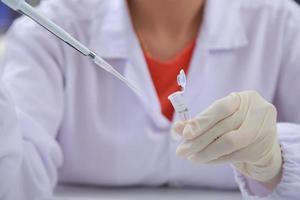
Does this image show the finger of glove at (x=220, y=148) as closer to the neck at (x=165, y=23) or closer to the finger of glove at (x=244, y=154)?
the finger of glove at (x=244, y=154)

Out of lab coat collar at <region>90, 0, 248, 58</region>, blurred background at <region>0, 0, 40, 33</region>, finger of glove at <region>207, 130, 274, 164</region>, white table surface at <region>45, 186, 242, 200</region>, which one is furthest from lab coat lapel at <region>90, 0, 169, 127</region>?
blurred background at <region>0, 0, 40, 33</region>

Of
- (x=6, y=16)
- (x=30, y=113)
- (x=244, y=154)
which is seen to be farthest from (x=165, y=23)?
(x=6, y=16)

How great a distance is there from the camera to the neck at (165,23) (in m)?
1.05

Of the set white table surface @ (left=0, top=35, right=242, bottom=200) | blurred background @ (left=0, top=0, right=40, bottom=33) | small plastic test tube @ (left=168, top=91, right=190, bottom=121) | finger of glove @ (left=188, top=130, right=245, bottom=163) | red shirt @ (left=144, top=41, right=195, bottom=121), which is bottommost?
white table surface @ (left=0, top=35, right=242, bottom=200)

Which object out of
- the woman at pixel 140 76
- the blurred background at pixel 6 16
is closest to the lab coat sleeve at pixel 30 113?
the woman at pixel 140 76

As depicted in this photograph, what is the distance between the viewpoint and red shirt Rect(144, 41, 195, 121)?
3.29 feet

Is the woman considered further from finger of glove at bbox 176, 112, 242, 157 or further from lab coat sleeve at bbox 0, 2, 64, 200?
finger of glove at bbox 176, 112, 242, 157

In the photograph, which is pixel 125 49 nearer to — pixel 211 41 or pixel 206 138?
pixel 211 41

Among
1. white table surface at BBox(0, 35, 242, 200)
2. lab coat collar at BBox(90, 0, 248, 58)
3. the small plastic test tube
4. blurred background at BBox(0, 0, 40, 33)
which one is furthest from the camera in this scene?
blurred background at BBox(0, 0, 40, 33)

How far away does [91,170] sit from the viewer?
0.99 meters

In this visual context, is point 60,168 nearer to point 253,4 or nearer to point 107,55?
point 107,55

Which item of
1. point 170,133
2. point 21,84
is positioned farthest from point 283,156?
point 21,84

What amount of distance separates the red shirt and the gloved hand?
28cm

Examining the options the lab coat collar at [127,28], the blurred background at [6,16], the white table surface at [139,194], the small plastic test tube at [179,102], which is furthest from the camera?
the blurred background at [6,16]
